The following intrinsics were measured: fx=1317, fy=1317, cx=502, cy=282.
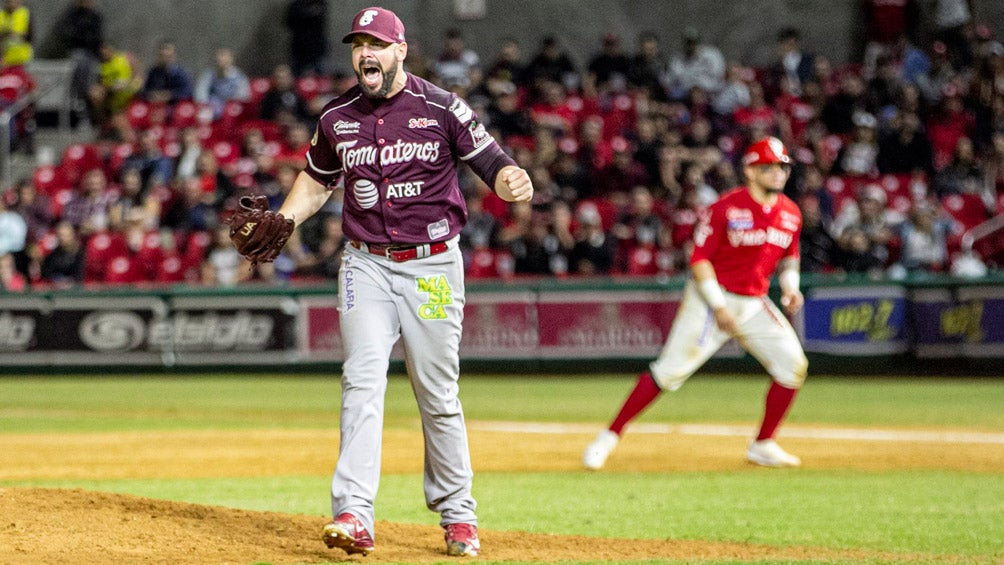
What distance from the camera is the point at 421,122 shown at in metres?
5.67

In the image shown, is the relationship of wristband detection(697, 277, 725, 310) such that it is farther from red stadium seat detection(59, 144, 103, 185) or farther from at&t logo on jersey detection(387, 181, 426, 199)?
red stadium seat detection(59, 144, 103, 185)

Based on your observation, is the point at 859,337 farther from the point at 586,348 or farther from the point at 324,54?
the point at 324,54

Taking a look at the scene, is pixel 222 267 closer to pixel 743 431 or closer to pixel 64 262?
pixel 64 262

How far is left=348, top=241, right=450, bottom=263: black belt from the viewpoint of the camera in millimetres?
5652

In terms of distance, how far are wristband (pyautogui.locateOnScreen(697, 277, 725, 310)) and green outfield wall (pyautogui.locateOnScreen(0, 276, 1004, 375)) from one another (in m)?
8.31

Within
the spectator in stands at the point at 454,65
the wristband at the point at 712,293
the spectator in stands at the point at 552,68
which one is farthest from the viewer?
the spectator in stands at the point at 552,68

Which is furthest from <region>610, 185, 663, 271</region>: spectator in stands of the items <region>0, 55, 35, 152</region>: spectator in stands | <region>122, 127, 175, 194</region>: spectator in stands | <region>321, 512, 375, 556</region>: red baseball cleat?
<region>321, 512, 375, 556</region>: red baseball cleat

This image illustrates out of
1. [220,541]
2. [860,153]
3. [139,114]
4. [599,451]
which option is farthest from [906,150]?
[220,541]

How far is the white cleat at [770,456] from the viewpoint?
941cm

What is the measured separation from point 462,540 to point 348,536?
565mm

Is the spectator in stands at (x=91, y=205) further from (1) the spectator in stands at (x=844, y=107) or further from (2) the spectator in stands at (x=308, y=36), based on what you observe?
(1) the spectator in stands at (x=844, y=107)

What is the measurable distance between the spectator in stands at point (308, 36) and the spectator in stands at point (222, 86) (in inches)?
43.2

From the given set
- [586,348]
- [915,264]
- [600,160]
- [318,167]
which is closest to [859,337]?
[915,264]

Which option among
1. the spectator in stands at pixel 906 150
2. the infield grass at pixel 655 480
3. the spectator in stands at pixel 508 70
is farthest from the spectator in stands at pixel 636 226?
the spectator in stands at pixel 906 150
